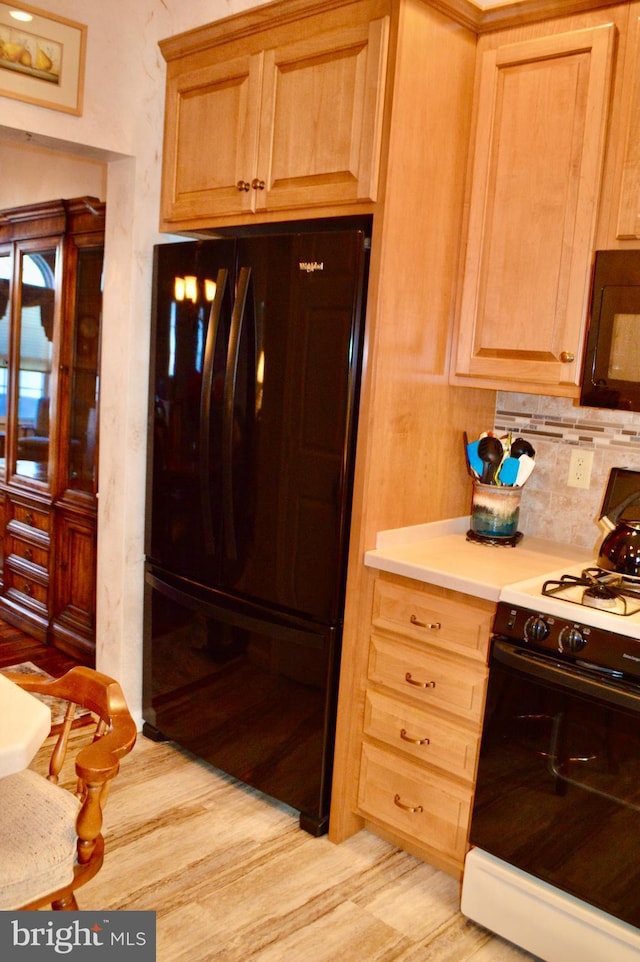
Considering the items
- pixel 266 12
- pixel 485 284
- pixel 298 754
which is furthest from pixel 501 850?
pixel 266 12

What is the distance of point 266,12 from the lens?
2.42m

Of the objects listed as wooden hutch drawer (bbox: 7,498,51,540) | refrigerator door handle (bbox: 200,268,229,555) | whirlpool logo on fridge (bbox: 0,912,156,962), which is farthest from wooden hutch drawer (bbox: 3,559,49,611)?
whirlpool logo on fridge (bbox: 0,912,156,962)

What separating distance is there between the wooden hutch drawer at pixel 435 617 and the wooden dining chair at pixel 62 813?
0.93 m

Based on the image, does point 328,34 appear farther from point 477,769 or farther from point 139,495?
point 477,769

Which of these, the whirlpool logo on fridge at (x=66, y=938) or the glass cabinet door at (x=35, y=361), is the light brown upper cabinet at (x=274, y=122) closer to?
the glass cabinet door at (x=35, y=361)

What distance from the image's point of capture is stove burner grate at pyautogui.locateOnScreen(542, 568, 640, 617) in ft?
6.32

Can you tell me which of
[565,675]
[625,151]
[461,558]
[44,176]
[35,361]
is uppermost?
[44,176]

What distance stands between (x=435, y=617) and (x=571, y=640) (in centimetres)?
41

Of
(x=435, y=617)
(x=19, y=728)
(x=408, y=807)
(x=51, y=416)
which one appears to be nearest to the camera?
(x=19, y=728)

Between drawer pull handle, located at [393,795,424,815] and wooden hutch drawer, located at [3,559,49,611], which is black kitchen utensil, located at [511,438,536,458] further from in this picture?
wooden hutch drawer, located at [3,559,49,611]

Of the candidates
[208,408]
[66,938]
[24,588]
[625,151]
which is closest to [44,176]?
[24,588]

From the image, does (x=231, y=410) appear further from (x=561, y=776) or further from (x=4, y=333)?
(x=4, y=333)

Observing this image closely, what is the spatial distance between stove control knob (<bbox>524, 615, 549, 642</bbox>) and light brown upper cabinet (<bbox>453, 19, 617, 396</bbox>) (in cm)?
66

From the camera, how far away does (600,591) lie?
1.99 m
